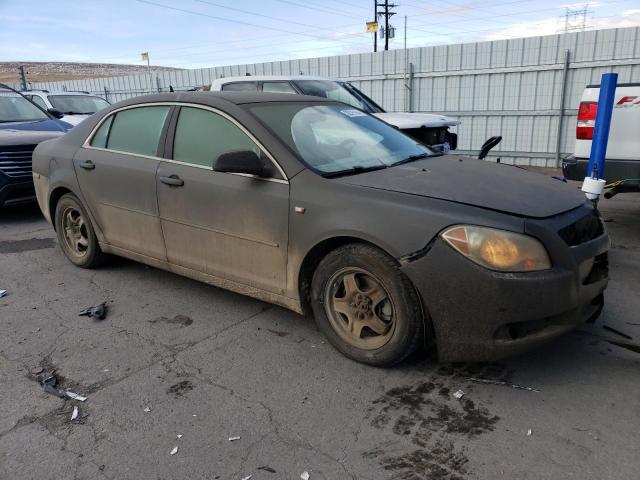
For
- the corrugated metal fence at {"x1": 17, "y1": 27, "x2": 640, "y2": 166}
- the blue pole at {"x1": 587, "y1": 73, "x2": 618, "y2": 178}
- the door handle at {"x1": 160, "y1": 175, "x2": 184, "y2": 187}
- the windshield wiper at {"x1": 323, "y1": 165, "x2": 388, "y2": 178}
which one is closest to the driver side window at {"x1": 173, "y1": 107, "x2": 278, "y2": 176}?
the door handle at {"x1": 160, "y1": 175, "x2": 184, "y2": 187}

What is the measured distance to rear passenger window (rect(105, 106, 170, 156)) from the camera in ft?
13.6

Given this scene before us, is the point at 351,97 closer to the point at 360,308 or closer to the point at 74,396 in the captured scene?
the point at 360,308

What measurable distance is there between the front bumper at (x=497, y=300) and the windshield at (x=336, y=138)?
103 cm

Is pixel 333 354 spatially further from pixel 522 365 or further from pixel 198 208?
pixel 198 208

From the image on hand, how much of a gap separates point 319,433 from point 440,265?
1056 mm

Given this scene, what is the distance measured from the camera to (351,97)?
28.1 feet

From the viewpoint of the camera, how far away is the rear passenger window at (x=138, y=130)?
163 inches

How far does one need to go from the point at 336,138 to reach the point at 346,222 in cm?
101

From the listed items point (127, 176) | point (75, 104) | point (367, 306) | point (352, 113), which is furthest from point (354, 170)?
point (75, 104)

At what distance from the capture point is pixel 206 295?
14.3 feet

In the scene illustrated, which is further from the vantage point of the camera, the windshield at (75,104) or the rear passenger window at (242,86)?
the windshield at (75,104)

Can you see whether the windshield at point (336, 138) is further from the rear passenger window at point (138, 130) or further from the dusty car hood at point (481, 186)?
the rear passenger window at point (138, 130)

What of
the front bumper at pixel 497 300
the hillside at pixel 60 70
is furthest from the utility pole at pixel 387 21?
the front bumper at pixel 497 300

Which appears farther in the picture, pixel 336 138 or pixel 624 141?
pixel 624 141
